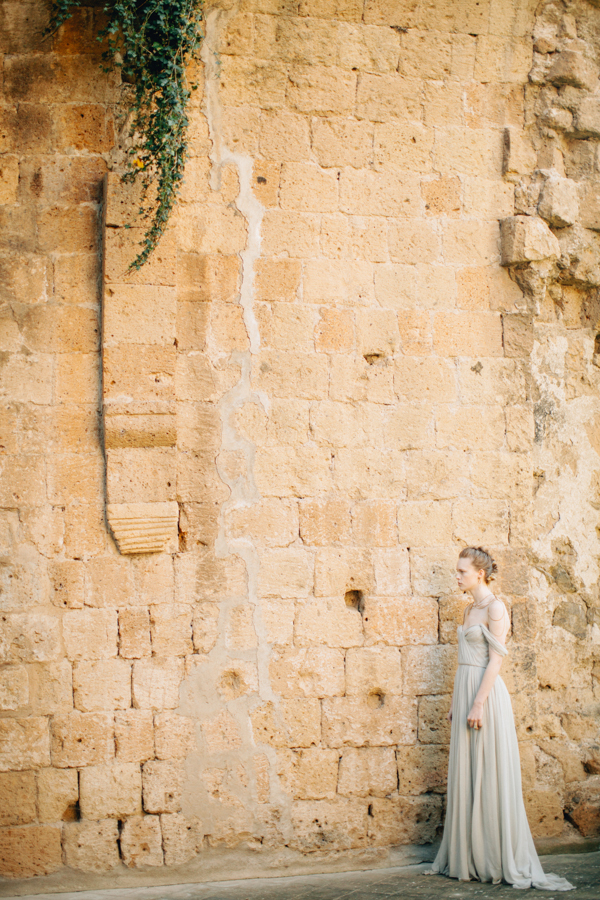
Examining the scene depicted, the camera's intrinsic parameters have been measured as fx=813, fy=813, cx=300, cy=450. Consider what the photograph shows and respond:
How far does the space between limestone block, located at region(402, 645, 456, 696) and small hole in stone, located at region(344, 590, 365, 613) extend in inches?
14.5

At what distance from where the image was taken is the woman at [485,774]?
13.5 feet

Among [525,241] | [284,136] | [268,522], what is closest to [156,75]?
[284,136]

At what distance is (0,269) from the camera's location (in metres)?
4.34

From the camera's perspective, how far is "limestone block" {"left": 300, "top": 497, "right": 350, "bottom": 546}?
458 centimetres

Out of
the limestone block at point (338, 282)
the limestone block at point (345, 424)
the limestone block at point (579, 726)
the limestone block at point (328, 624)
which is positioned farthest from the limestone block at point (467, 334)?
the limestone block at point (579, 726)

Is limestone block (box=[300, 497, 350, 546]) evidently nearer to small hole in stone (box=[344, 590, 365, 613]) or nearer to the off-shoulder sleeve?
small hole in stone (box=[344, 590, 365, 613])

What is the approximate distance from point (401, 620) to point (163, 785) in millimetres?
1571

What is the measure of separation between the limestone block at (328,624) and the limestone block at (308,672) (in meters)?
0.06

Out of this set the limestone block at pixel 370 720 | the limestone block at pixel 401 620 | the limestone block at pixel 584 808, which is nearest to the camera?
the limestone block at pixel 370 720

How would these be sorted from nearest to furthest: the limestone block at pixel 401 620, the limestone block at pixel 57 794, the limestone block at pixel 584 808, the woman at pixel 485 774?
the woman at pixel 485 774 < the limestone block at pixel 57 794 < the limestone block at pixel 401 620 < the limestone block at pixel 584 808

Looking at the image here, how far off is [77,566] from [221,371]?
1312 millimetres

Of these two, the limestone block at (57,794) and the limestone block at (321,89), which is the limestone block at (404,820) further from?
→ the limestone block at (321,89)

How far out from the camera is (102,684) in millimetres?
4301

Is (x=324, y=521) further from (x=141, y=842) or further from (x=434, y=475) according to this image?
(x=141, y=842)
